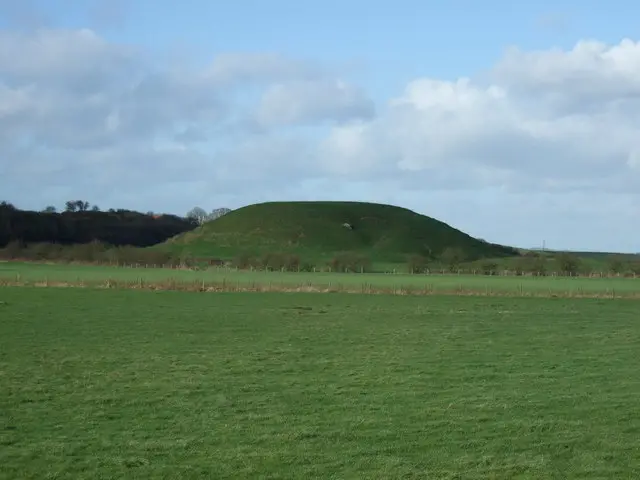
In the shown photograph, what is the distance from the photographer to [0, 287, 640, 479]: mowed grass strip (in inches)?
472

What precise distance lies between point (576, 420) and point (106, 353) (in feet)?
44.1

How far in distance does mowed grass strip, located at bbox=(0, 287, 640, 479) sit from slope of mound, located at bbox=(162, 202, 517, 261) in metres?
126

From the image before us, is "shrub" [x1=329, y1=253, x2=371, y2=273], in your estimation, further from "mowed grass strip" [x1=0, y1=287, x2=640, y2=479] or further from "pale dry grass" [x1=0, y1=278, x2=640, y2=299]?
"mowed grass strip" [x1=0, y1=287, x2=640, y2=479]

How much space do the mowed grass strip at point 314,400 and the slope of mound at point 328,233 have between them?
125998 mm

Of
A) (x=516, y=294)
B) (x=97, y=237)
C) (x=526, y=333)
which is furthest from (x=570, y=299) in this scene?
(x=97, y=237)

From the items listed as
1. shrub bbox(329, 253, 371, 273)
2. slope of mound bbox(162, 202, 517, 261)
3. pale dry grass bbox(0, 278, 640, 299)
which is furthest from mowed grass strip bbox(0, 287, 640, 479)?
slope of mound bbox(162, 202, 517, 261)

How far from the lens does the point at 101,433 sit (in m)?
13.5

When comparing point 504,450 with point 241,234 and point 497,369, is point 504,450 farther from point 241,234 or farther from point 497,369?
point 241,234

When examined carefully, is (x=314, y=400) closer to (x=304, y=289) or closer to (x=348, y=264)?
(x=304, y=289)

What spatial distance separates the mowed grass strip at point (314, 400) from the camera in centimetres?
1199

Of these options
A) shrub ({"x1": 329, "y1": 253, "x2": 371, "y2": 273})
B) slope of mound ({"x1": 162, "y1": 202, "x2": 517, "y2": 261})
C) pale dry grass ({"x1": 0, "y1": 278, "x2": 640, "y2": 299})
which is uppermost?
slope of mound ({"x1": 162, "y1": 202, "x2": 517, "y2": 261})

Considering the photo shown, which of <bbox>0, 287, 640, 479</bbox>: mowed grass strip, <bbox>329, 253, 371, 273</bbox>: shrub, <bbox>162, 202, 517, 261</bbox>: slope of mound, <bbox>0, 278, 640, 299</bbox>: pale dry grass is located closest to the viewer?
<bbox>0, 287, 640, 479</bbox>: mowed grass strip

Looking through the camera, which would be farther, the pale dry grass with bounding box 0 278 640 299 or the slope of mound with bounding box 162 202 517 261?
→ the slope of mound with bounding box 162 202 517 261

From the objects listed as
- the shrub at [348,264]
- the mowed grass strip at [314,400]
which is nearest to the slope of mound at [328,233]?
the shrub at [348,264]
